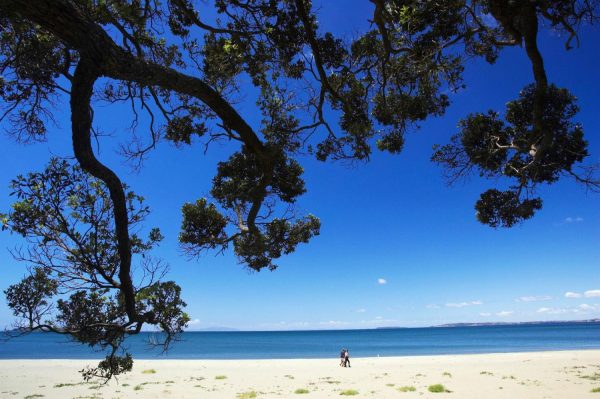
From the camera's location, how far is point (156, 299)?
501 cm

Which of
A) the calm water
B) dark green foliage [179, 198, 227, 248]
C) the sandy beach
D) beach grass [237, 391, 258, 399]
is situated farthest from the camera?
the calm water

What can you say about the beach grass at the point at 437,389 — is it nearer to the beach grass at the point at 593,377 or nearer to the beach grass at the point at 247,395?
the beach grass at the point at 593,377

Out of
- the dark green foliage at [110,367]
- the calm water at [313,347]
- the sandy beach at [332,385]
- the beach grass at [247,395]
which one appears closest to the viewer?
the dark green foliage at [110,367]

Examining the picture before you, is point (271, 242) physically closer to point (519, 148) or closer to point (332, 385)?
point (519, 148)

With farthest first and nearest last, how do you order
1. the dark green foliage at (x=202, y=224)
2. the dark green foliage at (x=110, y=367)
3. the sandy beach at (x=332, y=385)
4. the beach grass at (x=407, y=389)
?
the beach grass at (x=407, y=389) < the sandy beach at (x=332, y=385) < the dark green foliage at (x=202, y=224) < the dark green foliage at (x=110, y=367)

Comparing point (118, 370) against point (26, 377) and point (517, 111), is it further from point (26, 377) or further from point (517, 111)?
point (26, 377)

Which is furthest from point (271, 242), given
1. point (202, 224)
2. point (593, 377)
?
point (593, 377)

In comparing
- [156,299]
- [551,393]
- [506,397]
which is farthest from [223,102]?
[551,393]

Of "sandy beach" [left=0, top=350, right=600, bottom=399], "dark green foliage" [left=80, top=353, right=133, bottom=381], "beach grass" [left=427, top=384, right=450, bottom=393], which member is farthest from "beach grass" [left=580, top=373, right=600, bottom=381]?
"dark green foliage" [left=80, top=353, right=133, bottom=381]

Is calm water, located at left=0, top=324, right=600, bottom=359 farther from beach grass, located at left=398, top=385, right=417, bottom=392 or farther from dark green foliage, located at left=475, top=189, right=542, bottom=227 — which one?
dark green foliage, located at left=475, top=189, right=542, bottom=227

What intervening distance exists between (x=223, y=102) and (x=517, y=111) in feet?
15.2

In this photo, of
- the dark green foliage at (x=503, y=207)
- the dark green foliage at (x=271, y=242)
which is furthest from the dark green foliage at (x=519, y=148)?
the dark green foliage at (x=271, y=242)

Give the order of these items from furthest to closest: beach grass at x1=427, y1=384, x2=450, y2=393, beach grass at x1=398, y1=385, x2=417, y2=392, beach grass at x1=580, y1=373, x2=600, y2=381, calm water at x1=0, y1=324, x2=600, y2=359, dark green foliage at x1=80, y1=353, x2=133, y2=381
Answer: calm water at x1=0, y1=324, x2=600, y2=359, beach grass at x1=580, y1=373, x2=600, y2=381, beach grass at x1=398, y1=385, x2=417, y2=392, beach grass at x1=427, y1=384, x2=450, y2=393, dark green foliage at x1=80, y1=353, x2=133, y2=381

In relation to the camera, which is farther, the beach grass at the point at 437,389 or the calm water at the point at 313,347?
the calm water at the point at 313,347
